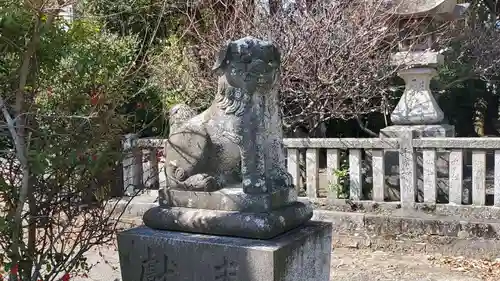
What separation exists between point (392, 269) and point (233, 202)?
2.62 m

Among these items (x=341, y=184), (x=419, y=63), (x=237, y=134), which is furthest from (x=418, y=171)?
(x=237, y=134)

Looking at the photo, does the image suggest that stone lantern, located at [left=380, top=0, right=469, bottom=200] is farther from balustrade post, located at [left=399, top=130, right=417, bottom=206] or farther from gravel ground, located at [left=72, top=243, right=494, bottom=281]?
gravel ground, located at [left=72, top=243, right=494, bottom=281]

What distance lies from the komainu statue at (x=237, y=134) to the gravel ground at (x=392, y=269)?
6.54ft

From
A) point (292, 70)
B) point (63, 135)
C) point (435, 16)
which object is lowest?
point (63, 135)

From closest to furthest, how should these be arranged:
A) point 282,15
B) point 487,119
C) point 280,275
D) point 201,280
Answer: point 280,275 → point 201,280 → point 282,15 → point 487,119

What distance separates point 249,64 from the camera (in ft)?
9.17

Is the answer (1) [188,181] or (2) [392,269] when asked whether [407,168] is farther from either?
(1) [188,181]

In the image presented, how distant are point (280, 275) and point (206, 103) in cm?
544

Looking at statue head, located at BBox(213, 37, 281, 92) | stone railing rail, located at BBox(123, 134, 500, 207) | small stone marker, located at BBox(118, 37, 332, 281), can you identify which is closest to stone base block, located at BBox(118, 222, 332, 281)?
small stone marker, located at BBox(118, 37, 332, 281)

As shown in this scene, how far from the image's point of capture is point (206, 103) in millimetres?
7848

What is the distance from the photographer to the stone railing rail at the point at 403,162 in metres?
5.12

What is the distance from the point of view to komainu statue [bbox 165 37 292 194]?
282 centimetres

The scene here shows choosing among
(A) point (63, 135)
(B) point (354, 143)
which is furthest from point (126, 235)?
(B) point (354, 143)

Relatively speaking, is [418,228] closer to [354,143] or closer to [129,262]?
[354,143]
